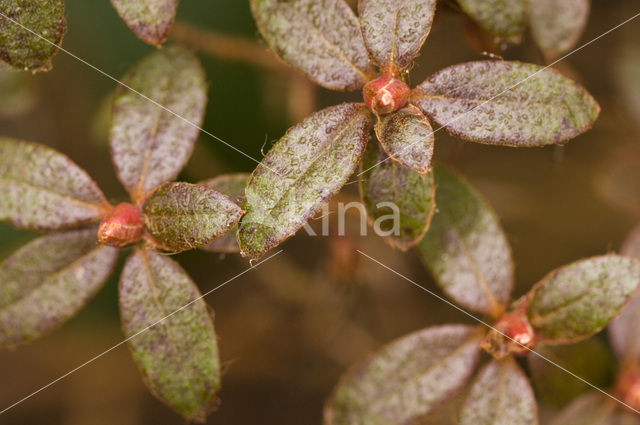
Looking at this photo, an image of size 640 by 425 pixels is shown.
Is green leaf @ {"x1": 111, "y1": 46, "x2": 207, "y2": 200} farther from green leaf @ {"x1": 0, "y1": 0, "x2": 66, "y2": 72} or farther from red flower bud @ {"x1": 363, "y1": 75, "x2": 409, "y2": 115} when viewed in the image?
red flower bud @ {"x1": 363, "y1": 75, "x2": 409, "y2": 115}

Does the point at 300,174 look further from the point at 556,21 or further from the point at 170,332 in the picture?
the point at 556,21

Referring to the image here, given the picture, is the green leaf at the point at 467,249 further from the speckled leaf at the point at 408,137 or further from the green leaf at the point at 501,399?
the speckled leaf at the point at 408,137

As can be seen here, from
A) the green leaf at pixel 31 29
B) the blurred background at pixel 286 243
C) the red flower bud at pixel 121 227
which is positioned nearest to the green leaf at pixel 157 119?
the red flower bud at pixel 121 227

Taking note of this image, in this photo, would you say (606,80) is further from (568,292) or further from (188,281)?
(188,281)

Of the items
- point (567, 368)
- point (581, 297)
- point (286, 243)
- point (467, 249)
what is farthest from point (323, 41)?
point (286, 243)

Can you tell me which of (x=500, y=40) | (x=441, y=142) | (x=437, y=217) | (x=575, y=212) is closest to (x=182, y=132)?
(x=437, y=217)

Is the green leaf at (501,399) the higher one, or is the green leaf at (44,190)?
the green leaf at (44,190)
